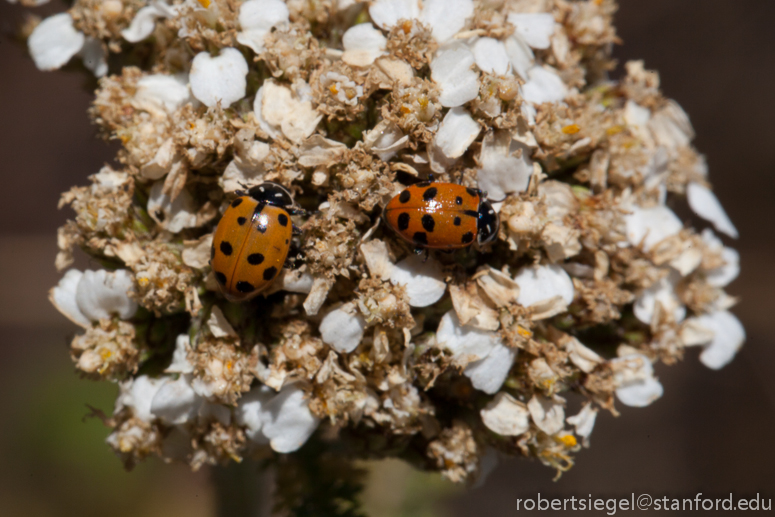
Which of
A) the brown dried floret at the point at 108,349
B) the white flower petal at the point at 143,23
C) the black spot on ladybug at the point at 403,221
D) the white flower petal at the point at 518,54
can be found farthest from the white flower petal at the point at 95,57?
the white flower petal at the point at 518,54

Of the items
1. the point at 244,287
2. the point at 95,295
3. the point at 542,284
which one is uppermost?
the point at 244,287

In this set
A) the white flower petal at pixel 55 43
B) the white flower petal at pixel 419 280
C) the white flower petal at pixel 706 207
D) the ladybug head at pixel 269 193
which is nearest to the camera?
the ladybug head at pixel 269 193

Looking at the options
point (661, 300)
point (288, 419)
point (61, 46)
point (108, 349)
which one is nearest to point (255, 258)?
point (288, 419)

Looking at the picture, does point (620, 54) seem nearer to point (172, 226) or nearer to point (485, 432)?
point (485, 432)

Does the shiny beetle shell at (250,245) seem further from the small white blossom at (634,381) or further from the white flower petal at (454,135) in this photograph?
the small white blossom at (634,381)

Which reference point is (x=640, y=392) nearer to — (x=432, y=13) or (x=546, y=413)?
(x=546, y=413)

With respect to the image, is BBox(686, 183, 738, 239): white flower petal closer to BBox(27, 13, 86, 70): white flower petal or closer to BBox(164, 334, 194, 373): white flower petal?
BBox(164, 334, 194, 373): white flower petal
